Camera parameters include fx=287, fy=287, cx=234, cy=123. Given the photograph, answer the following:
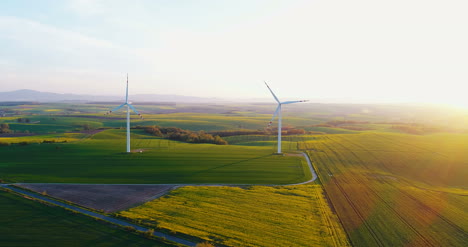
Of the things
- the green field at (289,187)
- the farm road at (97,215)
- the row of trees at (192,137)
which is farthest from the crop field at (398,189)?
the row of trees at (192,137)

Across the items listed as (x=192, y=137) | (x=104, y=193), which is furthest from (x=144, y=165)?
(x=192, y=137)

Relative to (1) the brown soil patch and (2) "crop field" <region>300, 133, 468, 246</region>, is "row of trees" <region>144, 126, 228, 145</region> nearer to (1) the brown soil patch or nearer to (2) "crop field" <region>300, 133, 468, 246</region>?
(2) "crop field" <region>300, 133, 468, 246</region>

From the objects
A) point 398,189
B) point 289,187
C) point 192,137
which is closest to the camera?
point 289,187

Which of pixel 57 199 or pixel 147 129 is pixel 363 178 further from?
pixel 147 129

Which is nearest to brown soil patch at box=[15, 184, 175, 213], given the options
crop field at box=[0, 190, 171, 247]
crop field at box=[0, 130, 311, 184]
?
crop field at box=[0, 130, 311, 184]

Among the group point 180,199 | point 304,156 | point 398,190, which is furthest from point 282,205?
point 304,156

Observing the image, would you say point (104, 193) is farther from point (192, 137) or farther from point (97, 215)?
point (192, 137)
